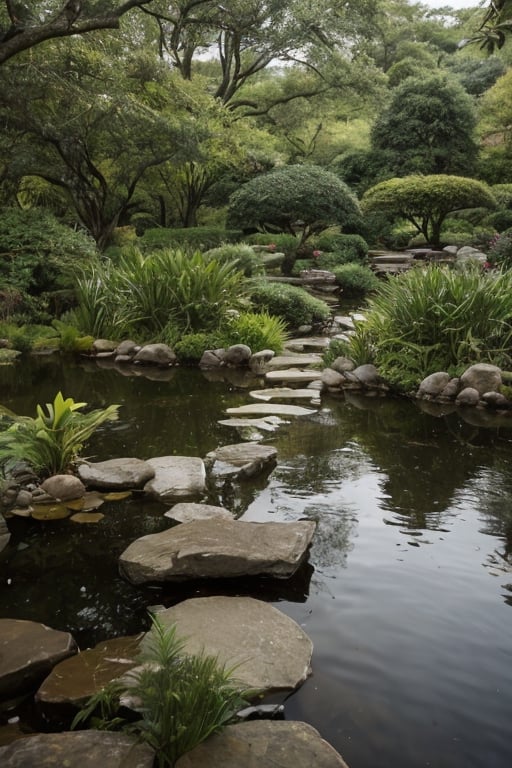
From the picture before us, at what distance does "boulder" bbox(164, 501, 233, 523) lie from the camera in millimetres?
3721

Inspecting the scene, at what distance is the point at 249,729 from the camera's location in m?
2.04

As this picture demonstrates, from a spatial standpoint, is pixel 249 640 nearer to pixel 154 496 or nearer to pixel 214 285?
pixel 154 496

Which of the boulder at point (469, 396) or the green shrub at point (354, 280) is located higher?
the green shrub at point (354, 280)

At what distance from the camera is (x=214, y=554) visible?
9.98 feet

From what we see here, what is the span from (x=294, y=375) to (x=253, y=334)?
133 centimetres

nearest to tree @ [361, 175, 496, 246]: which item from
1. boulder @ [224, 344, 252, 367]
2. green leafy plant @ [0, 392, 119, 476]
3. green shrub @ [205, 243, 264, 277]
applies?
green shrub @ [205, 243, 264, 277]

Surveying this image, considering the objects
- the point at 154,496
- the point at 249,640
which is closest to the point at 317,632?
the point at 249,640

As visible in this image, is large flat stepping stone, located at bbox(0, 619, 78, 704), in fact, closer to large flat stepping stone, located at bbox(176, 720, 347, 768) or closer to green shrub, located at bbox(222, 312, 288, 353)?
large flat stepping stone, located at bbox(176, 720, 347, 768)

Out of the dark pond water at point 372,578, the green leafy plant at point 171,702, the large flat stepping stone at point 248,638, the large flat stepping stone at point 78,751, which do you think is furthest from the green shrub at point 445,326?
the large flat stepping stone at point 78,751

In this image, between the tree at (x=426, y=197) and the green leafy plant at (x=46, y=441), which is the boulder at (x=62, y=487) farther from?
the tree at (x=426, y=197)

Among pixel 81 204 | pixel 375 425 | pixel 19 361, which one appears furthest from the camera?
pixel 81 204

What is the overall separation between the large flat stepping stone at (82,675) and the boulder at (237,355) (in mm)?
5982

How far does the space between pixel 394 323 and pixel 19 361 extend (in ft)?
17.2

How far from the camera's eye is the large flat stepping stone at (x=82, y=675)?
2199 mm
